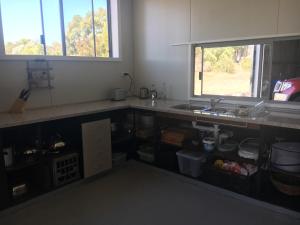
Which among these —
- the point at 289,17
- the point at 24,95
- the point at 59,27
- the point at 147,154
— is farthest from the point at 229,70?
the point at 24,95

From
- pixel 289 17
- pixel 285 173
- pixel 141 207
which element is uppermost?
pixel 289 17

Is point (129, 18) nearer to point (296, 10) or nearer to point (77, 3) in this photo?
point (77, 3)

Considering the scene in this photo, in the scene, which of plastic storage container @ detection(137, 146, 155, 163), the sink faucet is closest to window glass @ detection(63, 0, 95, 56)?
plastic storage container @ detection(137, 146, 155, 163)

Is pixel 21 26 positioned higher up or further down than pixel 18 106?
higher up

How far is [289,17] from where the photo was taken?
7.86 feet

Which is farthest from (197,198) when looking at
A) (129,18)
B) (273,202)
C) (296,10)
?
(129,18)

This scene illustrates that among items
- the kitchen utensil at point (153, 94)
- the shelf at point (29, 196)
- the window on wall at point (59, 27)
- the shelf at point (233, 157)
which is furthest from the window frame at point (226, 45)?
the shelf at point (29, 196)

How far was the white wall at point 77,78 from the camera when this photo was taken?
2.67 meters

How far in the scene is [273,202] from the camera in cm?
228

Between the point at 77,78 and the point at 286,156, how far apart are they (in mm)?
2586

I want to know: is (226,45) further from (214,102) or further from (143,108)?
(143,108)

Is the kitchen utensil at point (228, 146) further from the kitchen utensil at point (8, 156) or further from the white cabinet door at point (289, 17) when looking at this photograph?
the kitchen utensil at point (8, 156)

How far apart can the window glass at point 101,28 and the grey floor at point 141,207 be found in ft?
6.29

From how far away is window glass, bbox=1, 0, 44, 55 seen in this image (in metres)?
2.65
